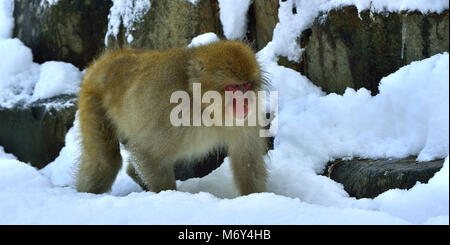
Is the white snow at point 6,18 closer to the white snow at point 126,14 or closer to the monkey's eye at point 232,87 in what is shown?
the white snow at point 126,14

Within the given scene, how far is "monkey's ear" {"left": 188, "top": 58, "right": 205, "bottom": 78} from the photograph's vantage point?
302 cm

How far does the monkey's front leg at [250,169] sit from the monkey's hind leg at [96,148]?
2.89ft

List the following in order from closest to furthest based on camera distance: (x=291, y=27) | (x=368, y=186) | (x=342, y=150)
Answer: (x=368, y=186) < (x=342, y=150) < (x=291, y=27)

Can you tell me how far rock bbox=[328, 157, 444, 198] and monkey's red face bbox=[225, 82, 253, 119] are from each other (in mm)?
838

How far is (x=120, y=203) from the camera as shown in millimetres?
2541

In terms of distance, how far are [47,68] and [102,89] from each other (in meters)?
2.96

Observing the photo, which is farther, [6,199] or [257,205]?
[6,199]

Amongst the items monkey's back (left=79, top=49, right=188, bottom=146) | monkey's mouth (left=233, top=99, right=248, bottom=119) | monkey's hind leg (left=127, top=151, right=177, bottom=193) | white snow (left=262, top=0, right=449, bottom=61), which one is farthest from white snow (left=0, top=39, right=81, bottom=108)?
monkey's mouth (left=233, top=99, right=248, bottom=119)

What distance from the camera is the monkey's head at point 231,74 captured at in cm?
290

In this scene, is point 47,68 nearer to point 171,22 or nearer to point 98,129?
point 171,22

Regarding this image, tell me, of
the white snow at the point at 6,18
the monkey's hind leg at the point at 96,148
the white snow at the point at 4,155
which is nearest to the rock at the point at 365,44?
the monkey's hind leg at the point at 96,148

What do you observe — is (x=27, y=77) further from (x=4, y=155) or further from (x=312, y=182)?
(x=312, y=182)

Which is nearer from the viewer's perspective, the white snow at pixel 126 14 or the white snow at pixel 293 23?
the white snow at pixel 293 23

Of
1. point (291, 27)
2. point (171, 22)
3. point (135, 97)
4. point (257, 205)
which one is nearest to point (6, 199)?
point (135, 97)
